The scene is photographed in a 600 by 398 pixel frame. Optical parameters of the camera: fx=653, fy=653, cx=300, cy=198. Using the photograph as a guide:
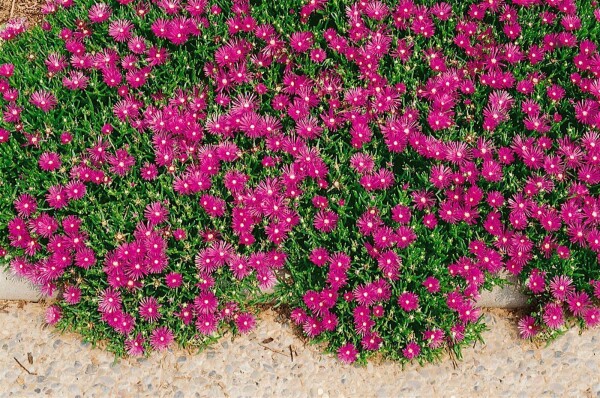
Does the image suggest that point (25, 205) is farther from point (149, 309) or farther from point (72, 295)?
point (149, 309)

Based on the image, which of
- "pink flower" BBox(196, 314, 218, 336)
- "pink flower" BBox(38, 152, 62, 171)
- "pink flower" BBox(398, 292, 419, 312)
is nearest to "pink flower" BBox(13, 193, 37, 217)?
"pink flower" BBox(38, 152, 62, 171)

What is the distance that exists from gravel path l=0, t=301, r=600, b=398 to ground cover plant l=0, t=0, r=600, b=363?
0.11 metres

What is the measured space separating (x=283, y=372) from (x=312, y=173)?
1.07 m

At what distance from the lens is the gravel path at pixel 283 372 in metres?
3.36

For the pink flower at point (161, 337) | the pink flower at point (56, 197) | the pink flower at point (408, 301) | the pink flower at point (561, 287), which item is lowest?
the pink flower at point (161, 337)

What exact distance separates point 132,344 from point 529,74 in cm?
274

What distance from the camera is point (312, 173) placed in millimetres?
3541

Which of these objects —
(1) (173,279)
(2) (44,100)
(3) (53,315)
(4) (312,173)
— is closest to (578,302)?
(4) (312,173)

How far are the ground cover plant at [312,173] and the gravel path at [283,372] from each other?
0.36 ft

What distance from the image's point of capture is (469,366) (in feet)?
11.2

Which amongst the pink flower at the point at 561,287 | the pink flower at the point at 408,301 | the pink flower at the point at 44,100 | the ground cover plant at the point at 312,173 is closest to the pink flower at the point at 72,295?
the ground cover plant at the point at 312,173

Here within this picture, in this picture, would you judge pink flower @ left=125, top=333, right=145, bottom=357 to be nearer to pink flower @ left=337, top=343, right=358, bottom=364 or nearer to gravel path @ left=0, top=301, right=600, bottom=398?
gravel path @ left=0, top=301, right=600, bottom=398

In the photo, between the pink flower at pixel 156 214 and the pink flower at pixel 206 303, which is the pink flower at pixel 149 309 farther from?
the pink flower at pixel 156 214

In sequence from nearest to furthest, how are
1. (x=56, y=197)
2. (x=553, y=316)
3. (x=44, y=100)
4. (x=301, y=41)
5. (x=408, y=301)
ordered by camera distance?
(x=408, y=301), (x=553, y=316), (x=56, y=197), (x=44, y=100), (x=301, y=41)
